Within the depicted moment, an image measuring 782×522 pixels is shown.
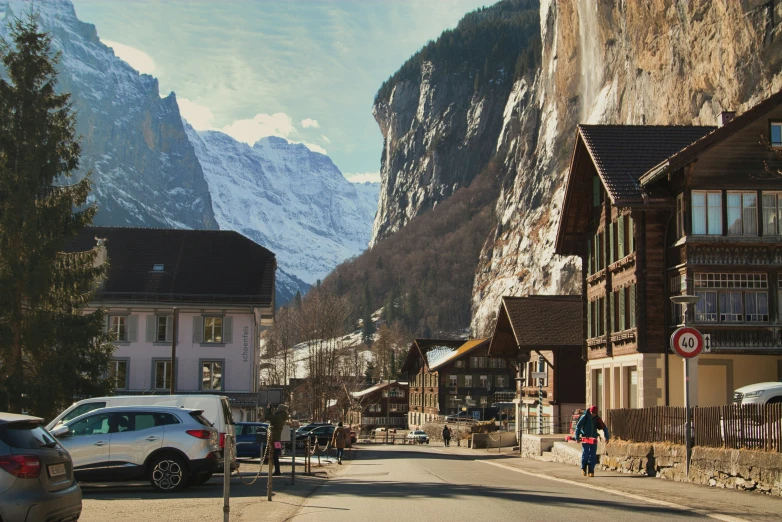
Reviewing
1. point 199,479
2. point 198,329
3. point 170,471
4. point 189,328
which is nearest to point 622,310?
point 199,479

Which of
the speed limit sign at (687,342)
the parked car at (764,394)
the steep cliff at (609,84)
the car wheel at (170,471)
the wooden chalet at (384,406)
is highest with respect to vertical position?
the steep cliff at (609,84)

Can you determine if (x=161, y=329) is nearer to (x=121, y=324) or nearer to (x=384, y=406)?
(x=121, y=324)

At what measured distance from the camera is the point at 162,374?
189 ft

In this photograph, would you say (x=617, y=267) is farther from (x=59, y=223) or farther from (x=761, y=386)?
(x=59, y=223)

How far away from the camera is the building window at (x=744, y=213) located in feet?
104

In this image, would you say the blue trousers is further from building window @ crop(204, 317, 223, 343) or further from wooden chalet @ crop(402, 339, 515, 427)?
wooden chalet @ crop(402, 339, 515, 427)

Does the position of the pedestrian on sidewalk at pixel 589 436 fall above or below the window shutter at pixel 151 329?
below

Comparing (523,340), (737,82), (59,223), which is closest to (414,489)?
(59,223)

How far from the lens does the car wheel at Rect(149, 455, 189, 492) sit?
1941 centimetres

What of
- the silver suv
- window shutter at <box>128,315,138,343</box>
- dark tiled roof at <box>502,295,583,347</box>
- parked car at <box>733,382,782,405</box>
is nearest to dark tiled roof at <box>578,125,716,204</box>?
parked car at <box>733,382,782,405</box>

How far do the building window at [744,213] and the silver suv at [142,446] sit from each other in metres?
19.9

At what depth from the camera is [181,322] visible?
189ft

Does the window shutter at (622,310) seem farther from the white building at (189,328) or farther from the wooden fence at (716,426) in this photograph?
the white building at (189,328)

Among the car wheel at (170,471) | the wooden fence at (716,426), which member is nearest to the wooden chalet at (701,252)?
the wooden fence at (716,426)
